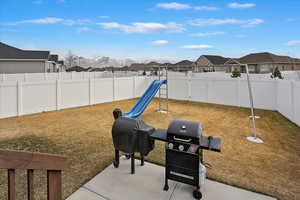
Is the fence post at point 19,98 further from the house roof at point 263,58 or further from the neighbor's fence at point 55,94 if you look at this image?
the house roof at point 263,58

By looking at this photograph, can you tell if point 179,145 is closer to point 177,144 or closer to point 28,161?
point 177,144

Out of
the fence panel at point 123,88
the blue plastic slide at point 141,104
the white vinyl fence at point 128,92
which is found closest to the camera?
the blue plastic slide at point 141,104

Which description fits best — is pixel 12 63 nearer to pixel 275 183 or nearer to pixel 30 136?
pixel 30 136

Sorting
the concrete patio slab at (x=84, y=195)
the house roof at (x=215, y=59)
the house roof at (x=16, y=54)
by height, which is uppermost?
the house roof at (x=215, y=59)

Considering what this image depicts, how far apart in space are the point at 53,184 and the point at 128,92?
10915 mm

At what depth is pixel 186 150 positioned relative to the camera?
7.73ft

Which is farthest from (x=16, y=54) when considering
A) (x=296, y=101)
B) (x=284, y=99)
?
(x=296, y=101)

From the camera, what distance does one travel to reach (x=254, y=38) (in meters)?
19.9

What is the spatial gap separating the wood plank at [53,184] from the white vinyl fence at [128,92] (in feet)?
23.3

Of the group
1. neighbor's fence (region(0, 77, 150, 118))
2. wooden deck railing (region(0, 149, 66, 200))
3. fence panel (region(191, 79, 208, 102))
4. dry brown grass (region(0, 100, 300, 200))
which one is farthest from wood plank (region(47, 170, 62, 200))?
fence panel (region(191, 79, 208, 102))

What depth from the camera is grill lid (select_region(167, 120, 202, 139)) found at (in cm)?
232

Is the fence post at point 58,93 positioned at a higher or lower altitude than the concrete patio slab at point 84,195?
higher

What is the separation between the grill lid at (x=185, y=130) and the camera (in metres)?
2.32

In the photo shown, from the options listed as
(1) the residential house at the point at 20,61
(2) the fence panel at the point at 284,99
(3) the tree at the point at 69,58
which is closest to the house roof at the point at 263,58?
(2) the fence panel at the point at 284,99
